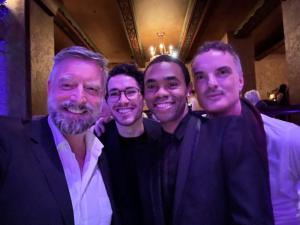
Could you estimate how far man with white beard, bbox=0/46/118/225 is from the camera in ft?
3.54

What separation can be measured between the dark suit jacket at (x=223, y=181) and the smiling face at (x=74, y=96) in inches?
20.8

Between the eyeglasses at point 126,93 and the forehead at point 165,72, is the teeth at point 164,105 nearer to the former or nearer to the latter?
the forehead at point 165,72

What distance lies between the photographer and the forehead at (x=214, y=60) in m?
1.52

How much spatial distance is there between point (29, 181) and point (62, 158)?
0.81 feet

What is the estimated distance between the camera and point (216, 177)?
121 centimetres

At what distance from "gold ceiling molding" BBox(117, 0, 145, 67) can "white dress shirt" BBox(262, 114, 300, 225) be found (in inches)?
180

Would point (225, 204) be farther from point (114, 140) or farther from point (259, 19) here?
point (259, 19)

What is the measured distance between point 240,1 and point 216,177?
516 cm

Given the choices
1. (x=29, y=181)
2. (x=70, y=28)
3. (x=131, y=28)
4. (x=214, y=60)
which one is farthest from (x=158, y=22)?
(x=29, y=181)

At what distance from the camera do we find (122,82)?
2002 millimetres

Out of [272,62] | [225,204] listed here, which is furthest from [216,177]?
[272,62]

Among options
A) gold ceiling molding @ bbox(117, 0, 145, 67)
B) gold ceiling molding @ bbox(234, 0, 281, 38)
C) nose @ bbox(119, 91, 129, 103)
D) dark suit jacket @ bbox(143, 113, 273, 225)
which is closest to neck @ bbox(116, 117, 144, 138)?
nose @ bbox(119, 91, 129, 103)

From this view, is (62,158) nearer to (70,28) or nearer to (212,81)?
(212,81)

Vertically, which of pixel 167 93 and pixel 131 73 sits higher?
pixel 131 73
